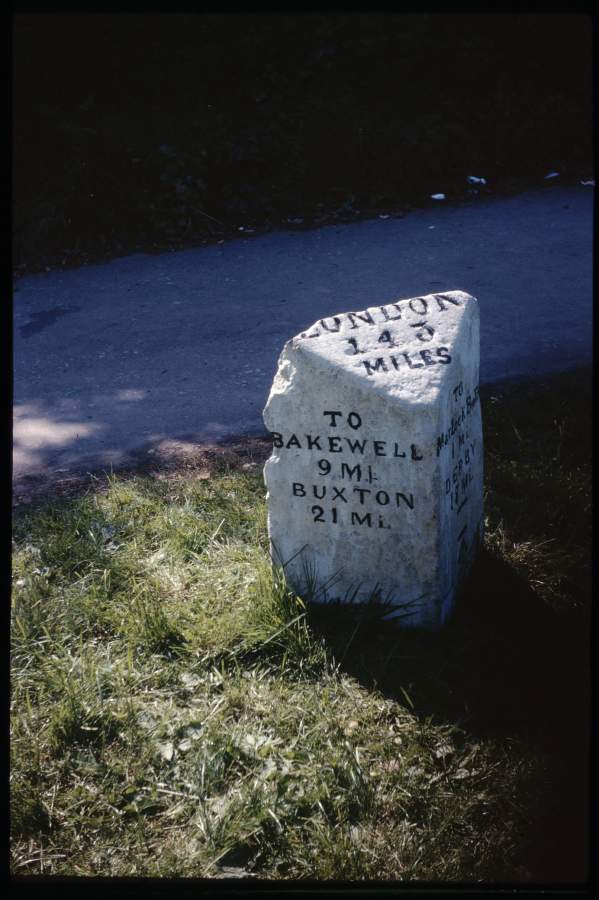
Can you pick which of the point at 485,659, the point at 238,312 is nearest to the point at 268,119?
the point at 238,312

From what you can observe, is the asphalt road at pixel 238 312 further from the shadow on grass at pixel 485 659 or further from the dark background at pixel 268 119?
the shadow on grass at pixel 485 659

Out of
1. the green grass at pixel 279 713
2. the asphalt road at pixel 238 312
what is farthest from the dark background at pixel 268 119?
the green grass at pixel 279 713

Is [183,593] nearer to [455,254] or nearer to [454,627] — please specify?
[454,627]

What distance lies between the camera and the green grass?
89.0 inches

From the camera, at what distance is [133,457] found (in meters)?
4.33

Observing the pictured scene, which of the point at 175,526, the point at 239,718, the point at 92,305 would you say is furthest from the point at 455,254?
the point at 239,718

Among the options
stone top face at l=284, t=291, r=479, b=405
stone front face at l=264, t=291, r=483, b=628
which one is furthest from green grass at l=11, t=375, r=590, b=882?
stone top face at l=284, t=291, r=479, b=405

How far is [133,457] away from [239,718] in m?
1.99

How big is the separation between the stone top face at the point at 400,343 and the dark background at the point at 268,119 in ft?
15.9

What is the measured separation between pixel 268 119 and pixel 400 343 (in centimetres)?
695

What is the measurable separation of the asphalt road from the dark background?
0.61 meters

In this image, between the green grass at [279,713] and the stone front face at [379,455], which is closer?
the green grass at [279,713]

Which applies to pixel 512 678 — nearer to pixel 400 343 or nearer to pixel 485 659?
pixel 485 659

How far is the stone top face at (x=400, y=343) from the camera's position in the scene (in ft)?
8.87
